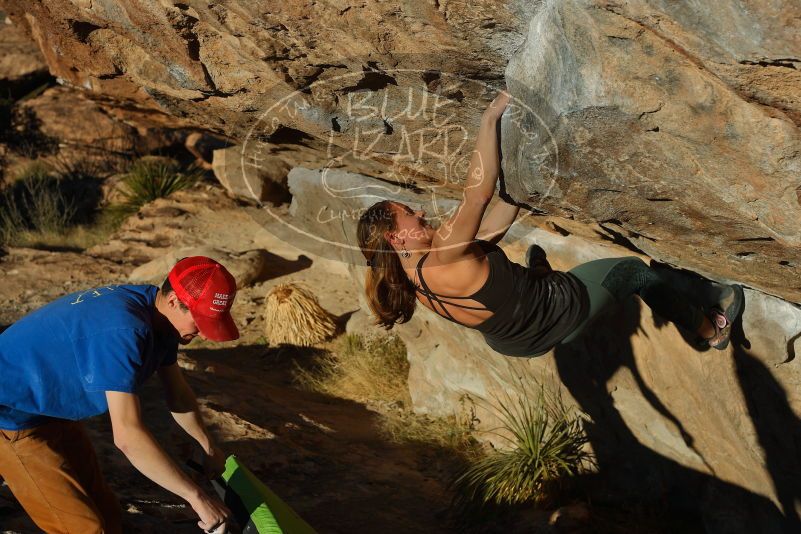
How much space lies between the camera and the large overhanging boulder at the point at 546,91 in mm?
2770

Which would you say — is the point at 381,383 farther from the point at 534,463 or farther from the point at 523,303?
the point at 523,303

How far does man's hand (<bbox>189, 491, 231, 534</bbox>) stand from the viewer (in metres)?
3.05

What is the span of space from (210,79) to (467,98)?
1.61m

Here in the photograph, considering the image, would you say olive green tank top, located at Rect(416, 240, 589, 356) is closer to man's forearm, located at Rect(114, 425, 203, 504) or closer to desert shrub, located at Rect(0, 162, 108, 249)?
man's forearm, located at Rect(114, 425, 203, 504)

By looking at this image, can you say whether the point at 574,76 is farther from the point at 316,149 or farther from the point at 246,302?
the point at 246,302

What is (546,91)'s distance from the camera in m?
3.26

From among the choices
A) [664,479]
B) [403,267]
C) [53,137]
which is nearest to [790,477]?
[664,479]

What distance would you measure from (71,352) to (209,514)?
0.82 meters

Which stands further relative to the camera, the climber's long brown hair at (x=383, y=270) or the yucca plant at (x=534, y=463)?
the yucca plant at (x=534, y=463)

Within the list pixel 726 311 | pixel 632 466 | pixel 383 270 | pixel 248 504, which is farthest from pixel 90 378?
pixel 632 466

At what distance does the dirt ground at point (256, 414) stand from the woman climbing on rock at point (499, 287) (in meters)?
1.69

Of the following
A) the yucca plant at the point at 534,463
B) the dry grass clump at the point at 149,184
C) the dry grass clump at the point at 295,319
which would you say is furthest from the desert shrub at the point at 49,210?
the yucca plant at the point at 534,463

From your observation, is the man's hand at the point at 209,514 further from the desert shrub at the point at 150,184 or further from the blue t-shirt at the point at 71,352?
the desert shrub at the point at 150,184

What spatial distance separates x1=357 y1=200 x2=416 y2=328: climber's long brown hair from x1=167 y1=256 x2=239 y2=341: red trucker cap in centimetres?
113
